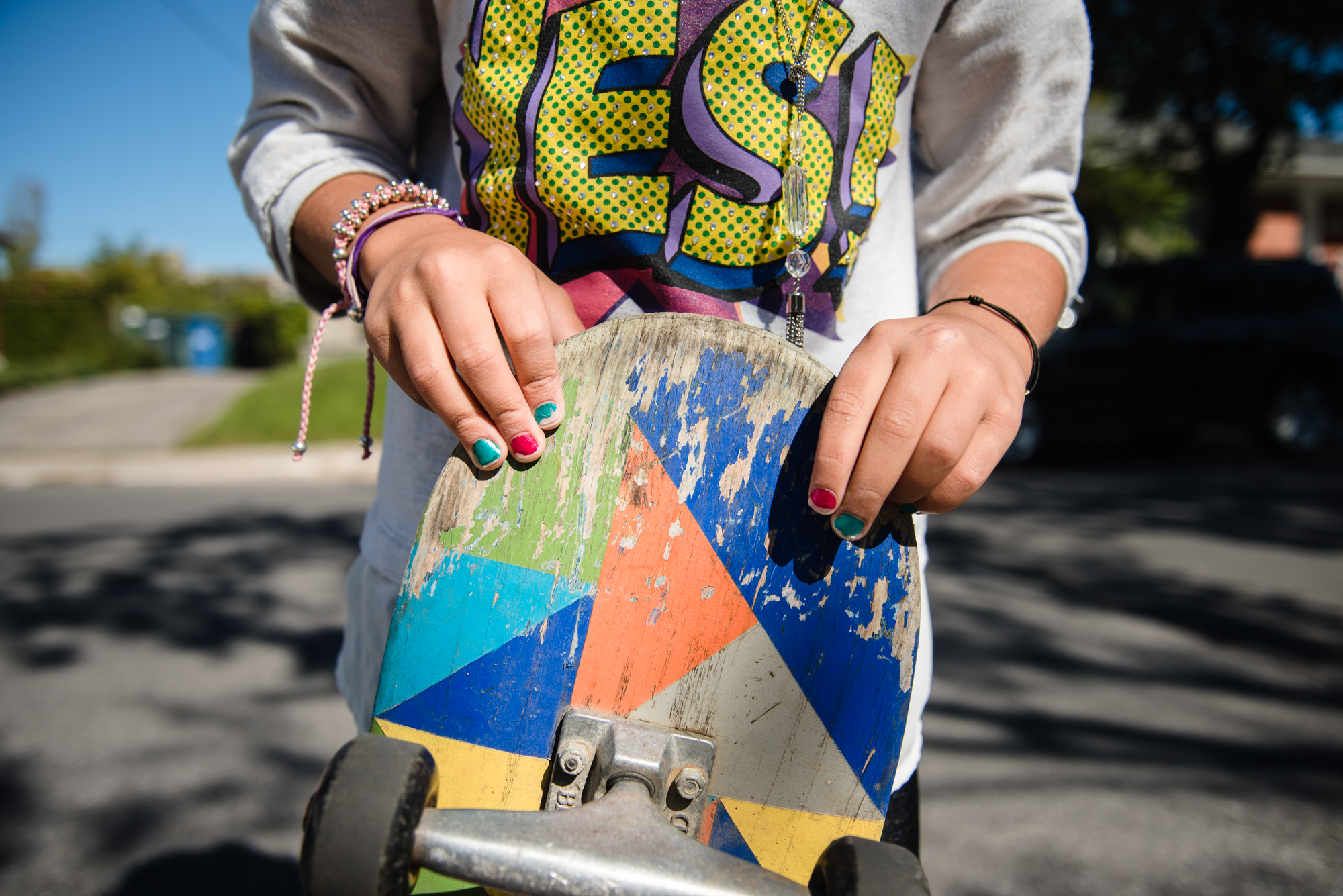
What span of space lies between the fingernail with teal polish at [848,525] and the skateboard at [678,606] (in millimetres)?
54

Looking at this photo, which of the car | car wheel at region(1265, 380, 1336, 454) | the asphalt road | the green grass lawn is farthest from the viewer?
the green grass lawn

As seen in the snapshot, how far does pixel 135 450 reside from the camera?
7.37 m

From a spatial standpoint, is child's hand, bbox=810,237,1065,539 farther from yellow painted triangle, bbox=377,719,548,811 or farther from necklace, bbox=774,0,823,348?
yellow painted triangle, bbox=377,719,548,811

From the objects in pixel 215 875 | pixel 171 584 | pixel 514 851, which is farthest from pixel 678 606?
pixel 171 584

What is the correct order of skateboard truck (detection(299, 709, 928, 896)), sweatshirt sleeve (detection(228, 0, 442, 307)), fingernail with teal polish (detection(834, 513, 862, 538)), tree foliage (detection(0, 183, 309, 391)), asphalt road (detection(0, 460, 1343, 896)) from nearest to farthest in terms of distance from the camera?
1. skateboard truck (detection(299, 709, 928, 896))
2. fingernail with teal polish (detection(834, 513, 862, 538))
3. sweatshirt sleeve (detection(228, 0, 442, 307))
4. asphalt road (detection(0, 460, 1343, 896))
5. tree foliage (detection(0, 183, 309, 391))

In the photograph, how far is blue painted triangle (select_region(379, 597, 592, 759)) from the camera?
720 millimetres

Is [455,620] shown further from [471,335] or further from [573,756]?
[471,335]

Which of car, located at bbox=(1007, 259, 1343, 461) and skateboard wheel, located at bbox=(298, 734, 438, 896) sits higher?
car, located at bbox=(1007, 259, 1343, 461)

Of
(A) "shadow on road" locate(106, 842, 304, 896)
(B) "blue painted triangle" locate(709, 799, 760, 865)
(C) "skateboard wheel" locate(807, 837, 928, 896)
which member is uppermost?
(C) "skateboard wheel" locate(807, 837, 928, 896)

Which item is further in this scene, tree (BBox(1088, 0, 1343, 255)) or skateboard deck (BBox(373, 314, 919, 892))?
tree (BBox(1088, 0, 1343, 255))

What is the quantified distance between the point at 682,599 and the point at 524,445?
0.20 metres

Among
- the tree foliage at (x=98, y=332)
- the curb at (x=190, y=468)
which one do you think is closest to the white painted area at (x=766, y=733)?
the curb at (x=190, y=468)

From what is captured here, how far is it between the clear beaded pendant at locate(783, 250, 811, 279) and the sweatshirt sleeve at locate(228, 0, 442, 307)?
451mm

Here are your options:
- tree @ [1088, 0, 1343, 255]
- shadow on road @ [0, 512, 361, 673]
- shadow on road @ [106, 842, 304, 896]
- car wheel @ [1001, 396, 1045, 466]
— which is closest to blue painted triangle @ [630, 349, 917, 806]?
shadow on road @ [106, 842, 304, 896]
